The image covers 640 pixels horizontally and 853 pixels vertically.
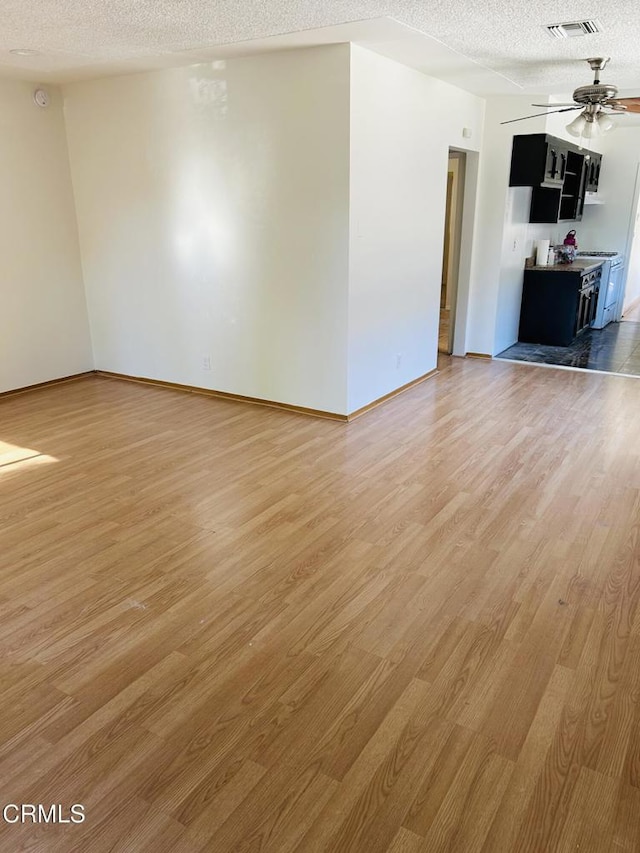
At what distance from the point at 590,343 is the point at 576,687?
243 inches

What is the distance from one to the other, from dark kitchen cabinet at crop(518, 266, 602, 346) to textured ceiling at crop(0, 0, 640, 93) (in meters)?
2.43

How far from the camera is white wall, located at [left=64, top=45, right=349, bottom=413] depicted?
433cm

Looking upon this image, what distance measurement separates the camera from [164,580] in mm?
2701

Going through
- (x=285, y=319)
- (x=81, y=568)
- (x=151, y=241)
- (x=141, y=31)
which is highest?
(x=141, y=31)

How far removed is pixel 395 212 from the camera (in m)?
4.87

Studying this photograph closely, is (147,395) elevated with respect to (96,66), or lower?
lower

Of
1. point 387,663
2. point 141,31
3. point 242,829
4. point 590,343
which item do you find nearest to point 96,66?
point 141,31

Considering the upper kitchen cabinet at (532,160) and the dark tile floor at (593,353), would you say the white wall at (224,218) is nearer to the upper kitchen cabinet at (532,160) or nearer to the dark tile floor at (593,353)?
the upper kitchen cabinet at (532,160)

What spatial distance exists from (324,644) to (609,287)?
7721 mm

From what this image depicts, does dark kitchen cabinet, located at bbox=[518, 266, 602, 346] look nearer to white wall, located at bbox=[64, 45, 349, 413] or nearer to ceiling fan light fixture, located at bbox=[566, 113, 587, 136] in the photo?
ceiling fan light fixture, located at bbox=[566, 113, 587, 136]

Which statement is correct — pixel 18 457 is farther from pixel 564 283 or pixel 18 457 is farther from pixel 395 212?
pixel 564 283

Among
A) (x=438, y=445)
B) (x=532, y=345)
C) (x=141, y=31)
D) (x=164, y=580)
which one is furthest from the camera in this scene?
(x=532, y=345)

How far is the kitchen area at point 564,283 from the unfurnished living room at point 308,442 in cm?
5

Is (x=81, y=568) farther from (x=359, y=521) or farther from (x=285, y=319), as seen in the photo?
(x=285, y=319)
